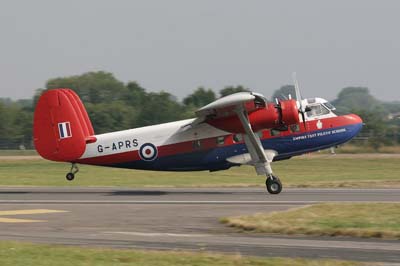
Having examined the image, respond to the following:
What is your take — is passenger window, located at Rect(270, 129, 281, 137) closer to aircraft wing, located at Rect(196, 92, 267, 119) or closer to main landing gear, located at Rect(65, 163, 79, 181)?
aircraft wing, located at Rect(196, 92, 267, 119)

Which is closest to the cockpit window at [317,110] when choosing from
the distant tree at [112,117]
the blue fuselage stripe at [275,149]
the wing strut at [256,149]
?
the blue fuselage stripe at [275,149]

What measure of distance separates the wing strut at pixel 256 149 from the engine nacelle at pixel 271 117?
262mm

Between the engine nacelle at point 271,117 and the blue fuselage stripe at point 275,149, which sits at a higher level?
the engine nacelle at point 271,117

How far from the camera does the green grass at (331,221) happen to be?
16.8 meters

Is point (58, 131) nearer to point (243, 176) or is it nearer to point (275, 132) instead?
point (275, 132)

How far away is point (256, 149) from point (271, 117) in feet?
4.51

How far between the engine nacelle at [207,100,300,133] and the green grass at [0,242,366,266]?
1338 centimetres

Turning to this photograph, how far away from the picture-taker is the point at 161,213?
70.8ft

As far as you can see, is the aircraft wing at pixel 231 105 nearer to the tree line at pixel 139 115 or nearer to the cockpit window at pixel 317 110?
the cockpit window at pixel 317 110

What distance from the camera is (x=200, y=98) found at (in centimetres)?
10388

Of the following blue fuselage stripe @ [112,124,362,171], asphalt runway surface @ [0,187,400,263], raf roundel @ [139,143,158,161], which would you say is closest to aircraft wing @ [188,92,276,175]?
blue fuselage stripe @ [112,124,362,171]

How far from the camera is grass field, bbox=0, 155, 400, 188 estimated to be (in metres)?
35.1

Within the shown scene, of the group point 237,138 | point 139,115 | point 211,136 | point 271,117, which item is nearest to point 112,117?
point 139,115

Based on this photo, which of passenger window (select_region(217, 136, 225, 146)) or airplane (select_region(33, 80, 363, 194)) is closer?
airplane (select_region(33, 80, 363, 194))
